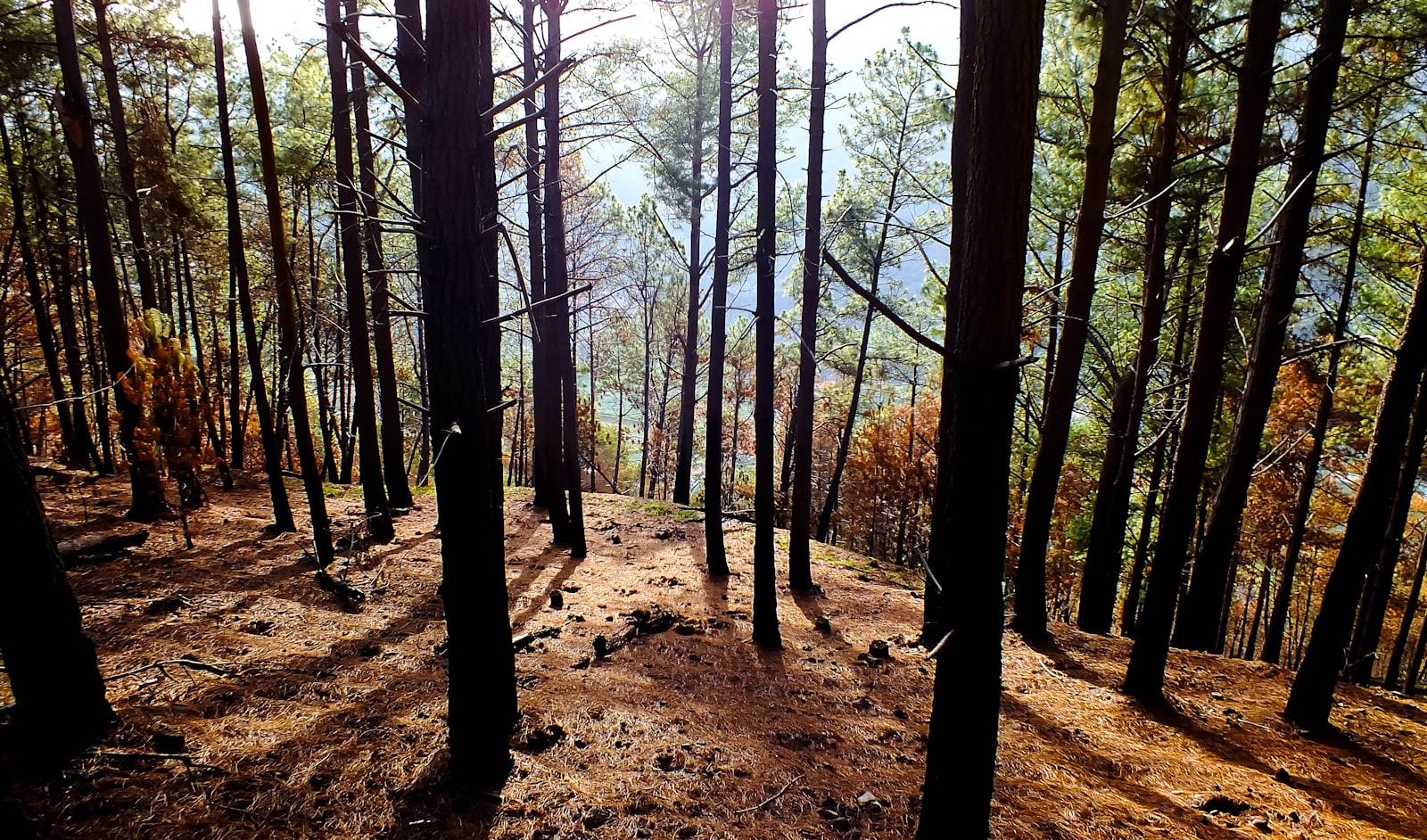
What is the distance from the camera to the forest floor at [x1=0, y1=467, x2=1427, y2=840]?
10.9ft

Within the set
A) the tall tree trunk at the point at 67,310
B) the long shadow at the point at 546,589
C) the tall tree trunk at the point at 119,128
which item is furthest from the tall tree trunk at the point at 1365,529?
the tall tree trunk at the point at 67,310

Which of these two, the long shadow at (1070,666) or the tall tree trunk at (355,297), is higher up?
the tall tree trunk at (355,297)

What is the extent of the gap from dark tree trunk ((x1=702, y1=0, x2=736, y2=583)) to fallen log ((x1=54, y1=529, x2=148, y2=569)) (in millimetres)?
6808

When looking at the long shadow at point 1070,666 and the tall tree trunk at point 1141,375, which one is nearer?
the long shadow at point 1070,666

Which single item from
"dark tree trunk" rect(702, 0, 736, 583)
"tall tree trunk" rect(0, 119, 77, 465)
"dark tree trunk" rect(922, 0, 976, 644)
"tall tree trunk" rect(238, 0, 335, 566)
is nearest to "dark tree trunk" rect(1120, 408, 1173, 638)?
"dark tree trunk" rect(922, 0, 976, 644)

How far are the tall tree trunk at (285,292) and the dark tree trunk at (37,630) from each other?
9.96 ft

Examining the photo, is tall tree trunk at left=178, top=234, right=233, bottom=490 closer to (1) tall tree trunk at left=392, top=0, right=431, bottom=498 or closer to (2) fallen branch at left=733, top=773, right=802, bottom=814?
(1) tall tree trunk at left=392, top=0, right=431, bottom=498

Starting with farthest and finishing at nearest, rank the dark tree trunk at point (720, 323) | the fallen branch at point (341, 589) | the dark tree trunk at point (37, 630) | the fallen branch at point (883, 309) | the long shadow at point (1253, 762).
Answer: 1. the dark tree trunk at point (720, 323)
2. the fallen branch at point (341, 589)
3. the long shadow at point (1253, 762)
4. the dark tree trunk at point (37, 630)
5. the fallen branch at point (883, 309)

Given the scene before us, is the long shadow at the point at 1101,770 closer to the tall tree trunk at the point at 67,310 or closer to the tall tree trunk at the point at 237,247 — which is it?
the tall tree trunk at the point at 237,247

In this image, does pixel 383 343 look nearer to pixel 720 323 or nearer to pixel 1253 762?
pixel 720 323

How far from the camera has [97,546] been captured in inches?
253

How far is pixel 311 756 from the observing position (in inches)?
142

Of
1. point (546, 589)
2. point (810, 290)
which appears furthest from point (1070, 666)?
point (546, 589)

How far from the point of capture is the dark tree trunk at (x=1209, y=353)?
4688 mm
